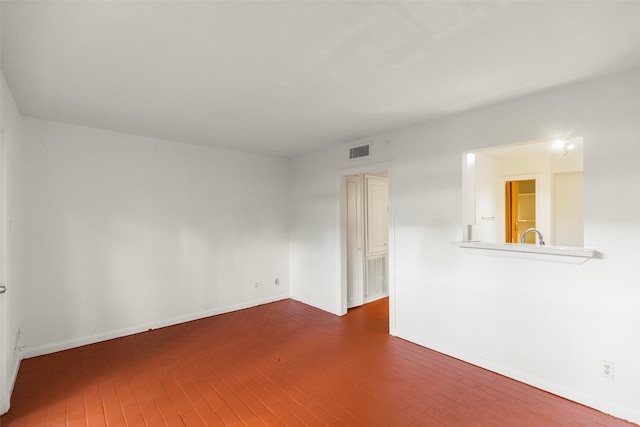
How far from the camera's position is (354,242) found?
502cm

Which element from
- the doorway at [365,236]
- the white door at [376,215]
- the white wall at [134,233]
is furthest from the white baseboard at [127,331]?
the white door at [376,215]

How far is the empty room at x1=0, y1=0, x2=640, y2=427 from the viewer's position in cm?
182

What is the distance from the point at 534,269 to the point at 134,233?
15.2 ft

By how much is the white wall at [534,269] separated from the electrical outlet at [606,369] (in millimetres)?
26

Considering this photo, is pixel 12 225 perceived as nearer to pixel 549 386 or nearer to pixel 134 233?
pixel 134 233

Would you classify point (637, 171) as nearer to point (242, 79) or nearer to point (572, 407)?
point (572, 407)

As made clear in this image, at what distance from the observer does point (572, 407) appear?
2.34 m

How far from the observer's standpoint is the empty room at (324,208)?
1818mm

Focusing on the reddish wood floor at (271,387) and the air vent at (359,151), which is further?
the air vent at (359,151)

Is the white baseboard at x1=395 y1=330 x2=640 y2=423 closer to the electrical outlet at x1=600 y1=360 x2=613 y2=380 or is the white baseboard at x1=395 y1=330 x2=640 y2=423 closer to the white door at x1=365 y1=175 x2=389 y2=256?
the electrical outlet at x1=600 y1=360 x2=613 y2=380

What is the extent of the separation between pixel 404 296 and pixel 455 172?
163cm

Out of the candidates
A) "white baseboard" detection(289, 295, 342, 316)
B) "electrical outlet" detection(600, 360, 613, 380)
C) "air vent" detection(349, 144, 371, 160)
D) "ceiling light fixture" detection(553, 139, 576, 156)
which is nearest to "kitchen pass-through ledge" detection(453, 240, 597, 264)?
"electrical outlet" detection(600, 360, 613, 380)

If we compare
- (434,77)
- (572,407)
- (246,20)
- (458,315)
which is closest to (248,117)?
(246,20)

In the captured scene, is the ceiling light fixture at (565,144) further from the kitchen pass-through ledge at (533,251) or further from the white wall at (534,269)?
the kitchen pass-through ledge at (533,251)
